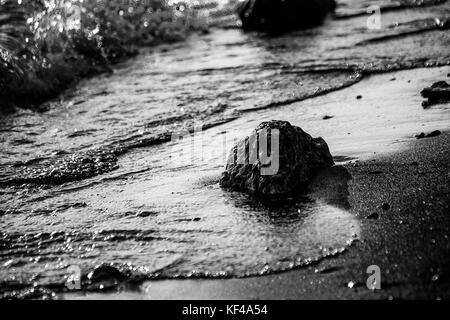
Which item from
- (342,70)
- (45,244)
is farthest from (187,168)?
(342,70)

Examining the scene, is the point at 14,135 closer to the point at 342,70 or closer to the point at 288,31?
the point at 342,70

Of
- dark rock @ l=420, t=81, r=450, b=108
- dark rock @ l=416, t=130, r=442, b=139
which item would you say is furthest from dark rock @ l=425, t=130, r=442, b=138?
dark rock @ l=420, t=81, r=450, b=108

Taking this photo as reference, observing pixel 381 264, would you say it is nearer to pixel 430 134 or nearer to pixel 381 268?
pixel 381 268

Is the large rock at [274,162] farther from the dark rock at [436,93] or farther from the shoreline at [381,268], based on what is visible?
the dark rock at [436,93]

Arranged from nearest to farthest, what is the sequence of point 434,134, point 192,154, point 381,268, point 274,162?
point 381,268, point 274,162, point 434,134, point 192,154

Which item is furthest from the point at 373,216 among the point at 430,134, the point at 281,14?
the point at 281,14

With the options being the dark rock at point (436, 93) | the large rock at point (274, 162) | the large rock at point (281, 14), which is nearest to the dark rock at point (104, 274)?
the large rock at point (274, 162)
